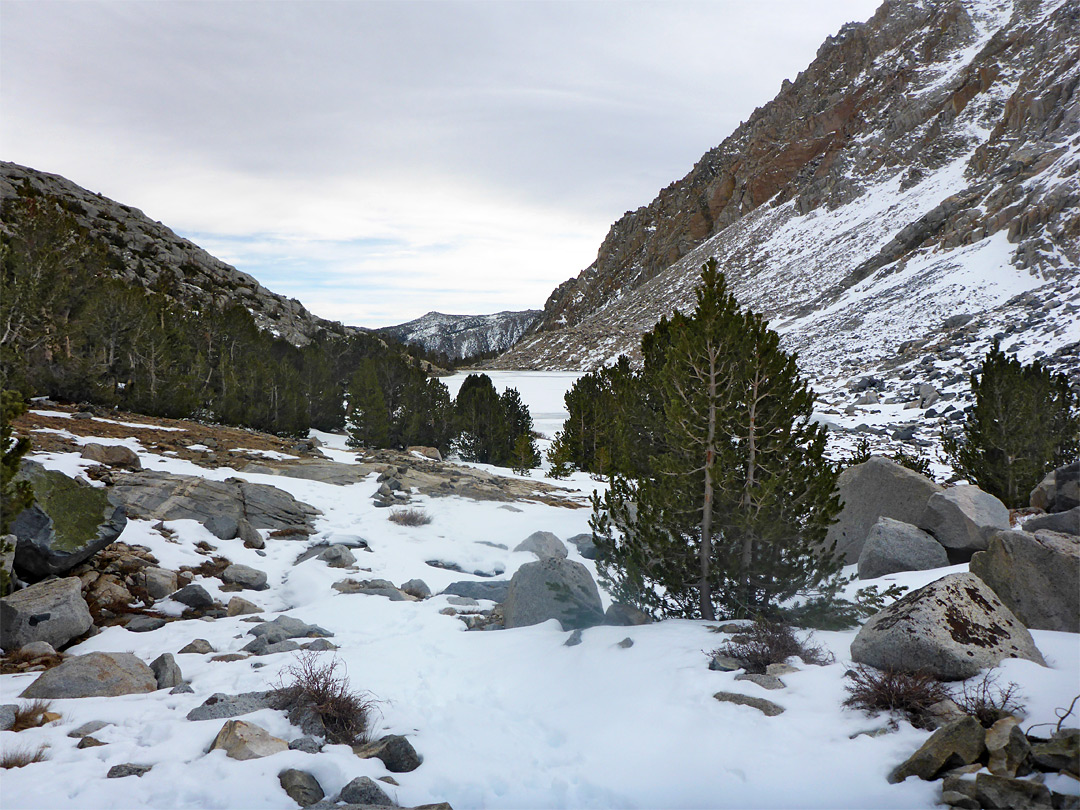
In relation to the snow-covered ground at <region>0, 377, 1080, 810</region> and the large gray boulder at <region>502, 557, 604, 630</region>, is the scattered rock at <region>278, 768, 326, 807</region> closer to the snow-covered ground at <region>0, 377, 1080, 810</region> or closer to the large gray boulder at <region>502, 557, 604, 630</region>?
the snow-covered ground at <region>0, 377, 1080, 810</region>

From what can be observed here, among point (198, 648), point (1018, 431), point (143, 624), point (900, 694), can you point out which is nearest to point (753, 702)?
point (900, 694)

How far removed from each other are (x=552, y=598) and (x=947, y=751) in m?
5.29

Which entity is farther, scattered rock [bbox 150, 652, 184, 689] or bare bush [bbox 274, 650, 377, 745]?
scattered rock [bbox 150, 652, 184, 689]

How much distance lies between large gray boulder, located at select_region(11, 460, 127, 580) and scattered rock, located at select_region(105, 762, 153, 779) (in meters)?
4.98

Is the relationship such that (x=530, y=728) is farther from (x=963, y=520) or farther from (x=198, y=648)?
(x=963, y=520)

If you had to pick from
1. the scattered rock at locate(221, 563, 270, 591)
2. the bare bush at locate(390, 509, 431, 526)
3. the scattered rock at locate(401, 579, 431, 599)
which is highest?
the bare bush at locate(390, 509, 431, 526)

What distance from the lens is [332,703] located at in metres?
5.06

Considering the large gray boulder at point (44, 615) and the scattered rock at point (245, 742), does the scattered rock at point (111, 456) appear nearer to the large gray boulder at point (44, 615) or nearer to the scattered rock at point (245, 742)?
the large gray boulder at point (44, 615)

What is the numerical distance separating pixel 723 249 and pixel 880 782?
11661 centimetres

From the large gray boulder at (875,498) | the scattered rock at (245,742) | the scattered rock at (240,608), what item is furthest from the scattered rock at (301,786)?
the large gray boulder at (875,498)

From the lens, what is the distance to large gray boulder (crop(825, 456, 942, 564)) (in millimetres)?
9352

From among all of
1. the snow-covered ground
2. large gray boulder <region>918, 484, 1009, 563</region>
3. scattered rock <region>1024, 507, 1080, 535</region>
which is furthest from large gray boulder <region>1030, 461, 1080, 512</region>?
the snow-covered ground

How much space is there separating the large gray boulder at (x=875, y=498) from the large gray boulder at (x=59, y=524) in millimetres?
11353

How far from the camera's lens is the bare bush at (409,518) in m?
13.9
